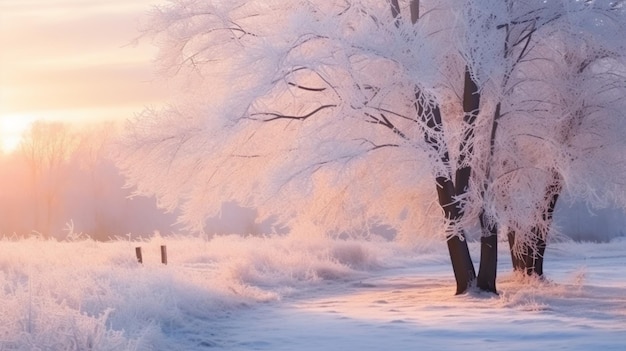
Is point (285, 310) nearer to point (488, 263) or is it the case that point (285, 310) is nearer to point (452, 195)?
point (452, 195)

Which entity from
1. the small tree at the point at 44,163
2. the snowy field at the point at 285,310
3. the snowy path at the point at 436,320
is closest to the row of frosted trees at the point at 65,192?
the small tree at the point at 44,163

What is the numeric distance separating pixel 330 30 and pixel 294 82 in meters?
2.10

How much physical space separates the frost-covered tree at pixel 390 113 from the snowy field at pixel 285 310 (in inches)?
71.8

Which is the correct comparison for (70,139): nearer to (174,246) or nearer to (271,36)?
(174,246)

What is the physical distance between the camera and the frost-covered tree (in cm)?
1703

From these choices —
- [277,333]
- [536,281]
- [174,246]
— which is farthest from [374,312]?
[174,246]

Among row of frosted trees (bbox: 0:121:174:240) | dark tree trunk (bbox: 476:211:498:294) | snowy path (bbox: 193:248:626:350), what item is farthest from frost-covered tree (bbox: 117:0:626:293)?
row of frosted trees (bbox: 0:121:174:240)

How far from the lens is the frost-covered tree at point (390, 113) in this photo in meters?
17.0

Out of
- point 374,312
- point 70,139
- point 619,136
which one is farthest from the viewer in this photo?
point 70,139

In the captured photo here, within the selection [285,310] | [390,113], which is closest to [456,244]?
[390,113]

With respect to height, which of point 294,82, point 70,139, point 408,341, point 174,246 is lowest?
point 408,341

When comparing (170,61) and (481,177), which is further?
(170,61)

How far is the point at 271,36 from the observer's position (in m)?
17.9

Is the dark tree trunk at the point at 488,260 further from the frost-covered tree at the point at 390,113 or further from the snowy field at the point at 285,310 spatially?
the snowy field at the point at 285,310
